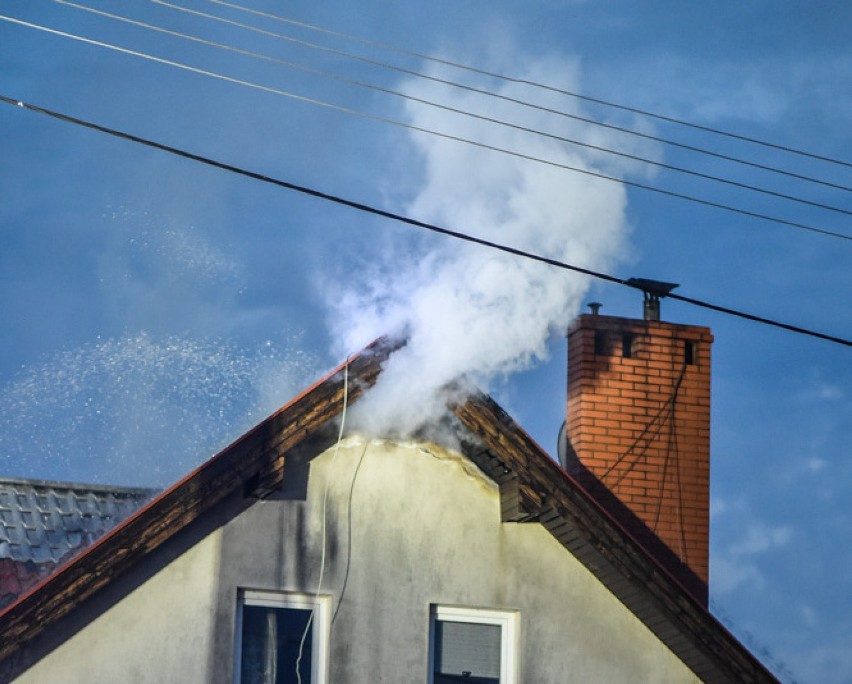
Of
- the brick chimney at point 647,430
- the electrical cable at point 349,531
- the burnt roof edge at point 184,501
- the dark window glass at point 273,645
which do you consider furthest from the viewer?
the brick chimney at point 647,430

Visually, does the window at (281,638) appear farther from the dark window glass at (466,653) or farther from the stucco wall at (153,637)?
the dark window glass at (466,653)

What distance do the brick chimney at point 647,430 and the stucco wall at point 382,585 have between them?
7.93ft

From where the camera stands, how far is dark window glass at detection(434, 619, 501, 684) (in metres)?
14.5

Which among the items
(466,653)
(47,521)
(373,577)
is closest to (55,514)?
(47,521)

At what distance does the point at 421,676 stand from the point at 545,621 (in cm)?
126

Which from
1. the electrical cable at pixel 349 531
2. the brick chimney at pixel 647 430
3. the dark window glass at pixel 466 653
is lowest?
the dark window glass at pixel 466 653

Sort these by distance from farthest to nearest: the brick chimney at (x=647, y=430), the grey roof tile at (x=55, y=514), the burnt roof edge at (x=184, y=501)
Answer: the brick chimney at (x=647, y=430)
the grey roof tile at (x=55, y=514)
the burnt roof edge at (x=184, y=501)

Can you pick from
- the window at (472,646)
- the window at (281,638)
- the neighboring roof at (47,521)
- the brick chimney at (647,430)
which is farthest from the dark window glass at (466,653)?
the neighboring roof at (47,521)

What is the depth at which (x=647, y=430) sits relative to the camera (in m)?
17.6

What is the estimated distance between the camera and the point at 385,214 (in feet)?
47.3

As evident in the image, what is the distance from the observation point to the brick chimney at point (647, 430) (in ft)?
56.8

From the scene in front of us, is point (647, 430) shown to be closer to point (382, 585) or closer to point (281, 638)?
point (382, 585)

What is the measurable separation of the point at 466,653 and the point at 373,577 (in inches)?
43.0

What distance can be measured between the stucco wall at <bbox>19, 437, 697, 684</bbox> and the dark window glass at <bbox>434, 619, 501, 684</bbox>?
0.24m
